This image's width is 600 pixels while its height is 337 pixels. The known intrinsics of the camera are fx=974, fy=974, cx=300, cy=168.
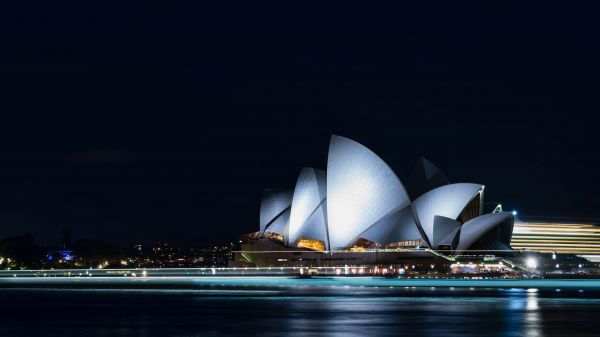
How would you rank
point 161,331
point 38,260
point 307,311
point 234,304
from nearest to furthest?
point 161,331
point 307,311
point 234,304
point 38,260

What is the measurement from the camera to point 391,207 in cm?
11612

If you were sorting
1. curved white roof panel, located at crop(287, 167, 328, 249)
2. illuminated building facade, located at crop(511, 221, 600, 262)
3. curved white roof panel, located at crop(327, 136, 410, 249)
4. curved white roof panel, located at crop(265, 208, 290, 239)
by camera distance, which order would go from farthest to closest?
curved white roof panel, located at crop(265, 208, 290, 239) → illuminated building facade, located at crop(511, 221, 600, 262) → curved white roof panel, located at crop(287, 167, 328, 249) → curved white roof panel, located at crop(327, 136, 410, 249)

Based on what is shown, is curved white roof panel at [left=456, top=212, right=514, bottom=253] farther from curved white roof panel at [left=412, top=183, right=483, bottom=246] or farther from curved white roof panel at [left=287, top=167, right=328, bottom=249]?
curved white roof panel at [left=287, top=167, right=328, bottom=249]

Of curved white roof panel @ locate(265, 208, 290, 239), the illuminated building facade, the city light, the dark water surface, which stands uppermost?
curved white roof panel @ locate(265, 208, 290, 239)

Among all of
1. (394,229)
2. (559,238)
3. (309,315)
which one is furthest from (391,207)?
(309,315)

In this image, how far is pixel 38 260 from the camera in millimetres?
198250

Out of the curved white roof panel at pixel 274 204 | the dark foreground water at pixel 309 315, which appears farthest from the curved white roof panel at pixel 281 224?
the dark foreground water at pixel 309 315

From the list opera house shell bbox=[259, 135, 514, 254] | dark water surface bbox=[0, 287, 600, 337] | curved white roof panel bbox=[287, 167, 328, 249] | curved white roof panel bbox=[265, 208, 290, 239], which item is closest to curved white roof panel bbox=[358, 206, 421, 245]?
opera house shell bbox=[259, 135, 514, 254]

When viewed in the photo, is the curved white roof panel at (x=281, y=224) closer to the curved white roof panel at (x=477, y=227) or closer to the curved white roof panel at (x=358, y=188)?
the curved white roof panel at (x=358, y=188)

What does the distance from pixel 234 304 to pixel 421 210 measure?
228 feet

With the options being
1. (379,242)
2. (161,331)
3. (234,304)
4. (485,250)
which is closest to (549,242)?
(485,250)

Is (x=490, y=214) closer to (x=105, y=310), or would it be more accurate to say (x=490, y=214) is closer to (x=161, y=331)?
(x=105, y=310)

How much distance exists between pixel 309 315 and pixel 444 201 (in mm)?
75934

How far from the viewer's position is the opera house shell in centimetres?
11288
